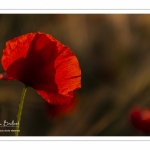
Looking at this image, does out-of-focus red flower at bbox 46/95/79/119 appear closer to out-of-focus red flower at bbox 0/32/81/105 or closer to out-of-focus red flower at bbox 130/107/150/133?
out-of-focus red flower at bbox 130/107/150/133

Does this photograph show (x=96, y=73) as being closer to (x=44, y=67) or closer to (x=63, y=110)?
(x=63, y=110)

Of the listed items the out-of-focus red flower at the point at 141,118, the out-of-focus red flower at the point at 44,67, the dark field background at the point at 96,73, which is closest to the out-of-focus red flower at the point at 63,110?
the dark field background at the point at 96,73

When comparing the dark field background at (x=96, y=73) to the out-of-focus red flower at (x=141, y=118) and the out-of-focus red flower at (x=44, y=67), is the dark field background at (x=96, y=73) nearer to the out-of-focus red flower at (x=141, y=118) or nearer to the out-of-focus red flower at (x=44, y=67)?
the out-of-focus red flower at (x=141, y=118)

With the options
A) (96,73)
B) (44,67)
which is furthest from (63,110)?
(44,67)
